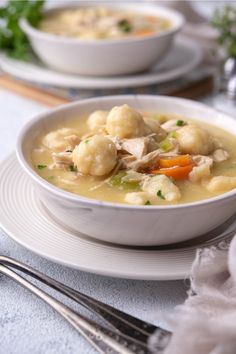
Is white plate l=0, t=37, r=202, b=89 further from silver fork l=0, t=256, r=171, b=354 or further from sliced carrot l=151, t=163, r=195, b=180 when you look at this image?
silver fork l=0, t=256, r=171, b=354

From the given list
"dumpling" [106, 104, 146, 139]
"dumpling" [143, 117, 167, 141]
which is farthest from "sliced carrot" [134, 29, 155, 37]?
"dumpling" [106, 104, 146, 139]

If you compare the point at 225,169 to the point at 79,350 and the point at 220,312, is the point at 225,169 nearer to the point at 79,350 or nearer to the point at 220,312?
the point at 220,312

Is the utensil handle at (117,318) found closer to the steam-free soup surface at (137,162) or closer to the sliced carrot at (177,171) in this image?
the steam-free soup surface at (137,162)

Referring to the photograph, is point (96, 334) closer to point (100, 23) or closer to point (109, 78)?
point (109, 78)

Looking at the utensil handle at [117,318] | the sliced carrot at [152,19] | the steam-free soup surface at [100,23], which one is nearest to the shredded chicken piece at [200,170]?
the utensil handle at [117,318]

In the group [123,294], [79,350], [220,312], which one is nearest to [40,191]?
[123,294]

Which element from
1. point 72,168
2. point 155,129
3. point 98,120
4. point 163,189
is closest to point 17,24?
point 98,120
